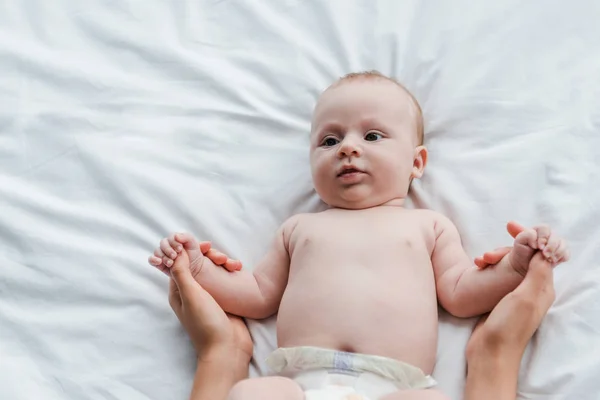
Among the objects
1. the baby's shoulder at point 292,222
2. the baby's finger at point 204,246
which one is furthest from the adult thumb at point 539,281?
the baby's finger at point 204,246

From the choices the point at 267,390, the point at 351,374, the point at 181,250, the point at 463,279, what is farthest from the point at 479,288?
the point at 181,250

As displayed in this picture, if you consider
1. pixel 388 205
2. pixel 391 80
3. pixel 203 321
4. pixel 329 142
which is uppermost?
pixel 391 80

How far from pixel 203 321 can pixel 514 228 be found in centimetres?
50

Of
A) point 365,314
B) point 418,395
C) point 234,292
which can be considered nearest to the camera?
point 418,395

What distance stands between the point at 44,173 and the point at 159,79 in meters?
0.29

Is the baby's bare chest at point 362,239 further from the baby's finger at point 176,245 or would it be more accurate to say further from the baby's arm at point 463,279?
the baby's finger at point 176,245

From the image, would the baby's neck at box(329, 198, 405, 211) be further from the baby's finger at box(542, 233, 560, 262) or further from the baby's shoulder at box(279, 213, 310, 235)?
the baby's finger at box(542, 233, 560, 262)

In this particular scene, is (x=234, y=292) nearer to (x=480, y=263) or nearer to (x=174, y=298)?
(x=174, y=298)

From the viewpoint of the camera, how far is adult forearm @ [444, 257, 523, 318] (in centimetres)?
117

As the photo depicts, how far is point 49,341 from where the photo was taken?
1248 mm

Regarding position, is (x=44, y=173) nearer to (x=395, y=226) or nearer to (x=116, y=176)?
(x=116, y=176)

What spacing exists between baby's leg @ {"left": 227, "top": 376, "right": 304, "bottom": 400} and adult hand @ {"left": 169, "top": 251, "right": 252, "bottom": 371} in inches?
5.2

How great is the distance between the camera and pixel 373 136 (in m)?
1.33

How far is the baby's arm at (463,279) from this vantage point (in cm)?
118
